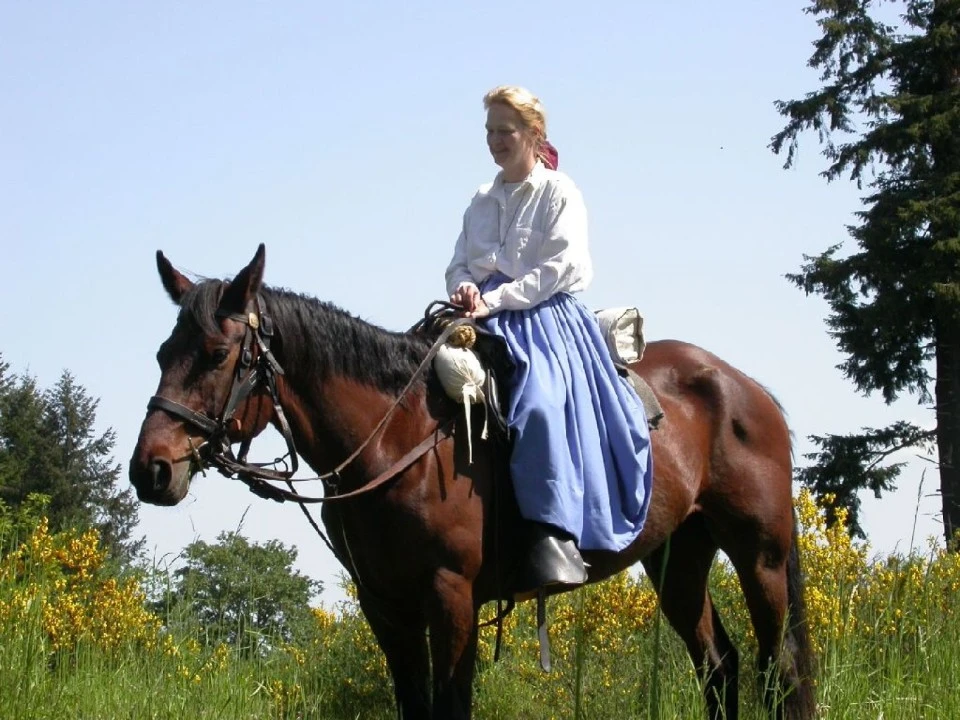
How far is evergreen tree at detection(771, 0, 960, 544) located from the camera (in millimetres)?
25156

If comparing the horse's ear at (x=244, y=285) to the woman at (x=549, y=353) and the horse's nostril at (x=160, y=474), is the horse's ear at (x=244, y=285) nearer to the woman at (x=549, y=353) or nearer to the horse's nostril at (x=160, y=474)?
Result: the horse's nostril at (x=160, y=474)

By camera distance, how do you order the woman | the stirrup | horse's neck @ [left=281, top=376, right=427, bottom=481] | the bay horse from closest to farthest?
the bay horse
horse's neck @ [left=281, top=376, right=427, bottom=481]
the stirrup
the woman

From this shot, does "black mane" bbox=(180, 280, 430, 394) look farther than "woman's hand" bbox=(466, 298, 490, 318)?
No

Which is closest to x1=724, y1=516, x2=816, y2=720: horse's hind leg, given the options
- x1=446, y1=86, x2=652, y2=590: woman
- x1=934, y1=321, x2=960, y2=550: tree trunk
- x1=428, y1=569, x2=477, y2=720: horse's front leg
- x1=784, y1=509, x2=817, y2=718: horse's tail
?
x1=784, y1=509, x2=817, y2=718: horse's tail

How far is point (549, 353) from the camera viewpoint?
241 inches

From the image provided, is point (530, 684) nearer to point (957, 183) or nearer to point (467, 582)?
point (467, 582)

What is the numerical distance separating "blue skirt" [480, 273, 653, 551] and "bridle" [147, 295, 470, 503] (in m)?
0.41

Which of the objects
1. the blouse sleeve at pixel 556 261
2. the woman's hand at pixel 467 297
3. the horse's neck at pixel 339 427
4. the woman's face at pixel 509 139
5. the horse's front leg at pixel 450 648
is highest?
the woman's face at pixel 509 139

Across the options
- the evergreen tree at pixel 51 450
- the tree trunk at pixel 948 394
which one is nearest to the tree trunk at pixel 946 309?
the tree trunk at pixel 948 394

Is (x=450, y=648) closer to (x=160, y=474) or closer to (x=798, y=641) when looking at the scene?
(x=160, y=474)

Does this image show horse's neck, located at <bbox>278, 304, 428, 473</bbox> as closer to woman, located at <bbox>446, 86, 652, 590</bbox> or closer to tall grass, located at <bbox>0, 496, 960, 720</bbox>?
woman, located at <bbox>446, 86, 652, 590</bbox>

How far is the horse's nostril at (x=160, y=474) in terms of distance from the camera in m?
4.94

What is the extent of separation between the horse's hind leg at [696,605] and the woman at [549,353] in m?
1.17

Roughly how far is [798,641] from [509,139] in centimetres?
304
